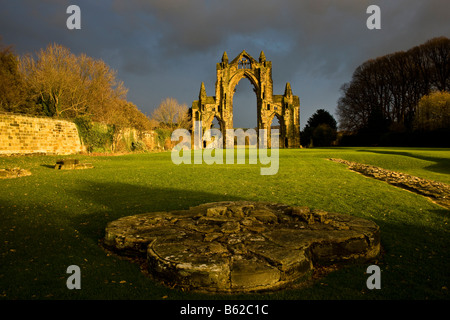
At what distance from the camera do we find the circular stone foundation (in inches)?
125

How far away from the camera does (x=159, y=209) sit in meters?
7.10

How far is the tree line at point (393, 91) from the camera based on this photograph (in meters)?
45.3

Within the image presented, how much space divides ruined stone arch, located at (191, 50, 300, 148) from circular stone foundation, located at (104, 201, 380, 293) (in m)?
42.1

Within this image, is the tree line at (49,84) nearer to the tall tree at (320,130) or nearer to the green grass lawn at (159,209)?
the green grass lawn at (159,209)

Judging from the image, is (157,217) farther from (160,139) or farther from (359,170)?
(160,139)

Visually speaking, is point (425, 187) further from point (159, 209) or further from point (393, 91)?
point (393, 91)

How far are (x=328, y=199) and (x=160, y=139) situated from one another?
1493 inches

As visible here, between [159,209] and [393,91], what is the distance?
5854 centimetres

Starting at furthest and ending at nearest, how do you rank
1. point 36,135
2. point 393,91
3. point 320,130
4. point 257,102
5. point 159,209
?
1. point 320,130
2. point 393,91
3. point 257,102
4. point 36,135
5. point 159,209

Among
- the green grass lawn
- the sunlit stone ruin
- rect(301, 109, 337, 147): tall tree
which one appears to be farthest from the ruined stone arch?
the green grass lawn


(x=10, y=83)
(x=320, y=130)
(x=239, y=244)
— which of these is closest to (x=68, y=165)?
(x=239, y=244)
